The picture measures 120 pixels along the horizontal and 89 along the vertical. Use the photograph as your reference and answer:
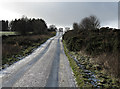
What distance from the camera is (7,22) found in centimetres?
8406

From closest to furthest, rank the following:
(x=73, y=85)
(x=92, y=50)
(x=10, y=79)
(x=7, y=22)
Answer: (x=73, y=85) → (x=10, y=79) → (x=92, y=50) → (x=7, y=22)

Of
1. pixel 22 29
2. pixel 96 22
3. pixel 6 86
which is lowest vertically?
pixel 6 86

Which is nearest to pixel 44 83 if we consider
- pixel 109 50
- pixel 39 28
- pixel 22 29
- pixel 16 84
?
pixel 16 84

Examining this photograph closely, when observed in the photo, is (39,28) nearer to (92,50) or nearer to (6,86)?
(92,50)

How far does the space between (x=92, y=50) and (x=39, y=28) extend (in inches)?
1661

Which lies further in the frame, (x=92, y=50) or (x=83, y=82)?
(x=92, y=50)

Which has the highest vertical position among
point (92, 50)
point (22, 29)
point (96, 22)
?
point (96, 22)

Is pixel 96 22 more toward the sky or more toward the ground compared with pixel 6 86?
→ more toward the sky

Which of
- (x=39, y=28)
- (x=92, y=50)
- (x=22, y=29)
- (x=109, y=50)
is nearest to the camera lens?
(x=109, y=50)

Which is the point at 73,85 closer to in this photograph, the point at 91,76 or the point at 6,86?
the point at 91,76

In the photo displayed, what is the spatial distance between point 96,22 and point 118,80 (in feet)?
132

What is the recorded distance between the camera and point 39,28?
4925cm

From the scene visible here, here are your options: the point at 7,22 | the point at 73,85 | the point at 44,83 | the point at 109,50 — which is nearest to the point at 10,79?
the point at 44,83

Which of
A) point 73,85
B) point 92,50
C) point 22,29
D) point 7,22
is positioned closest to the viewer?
point 73,85
